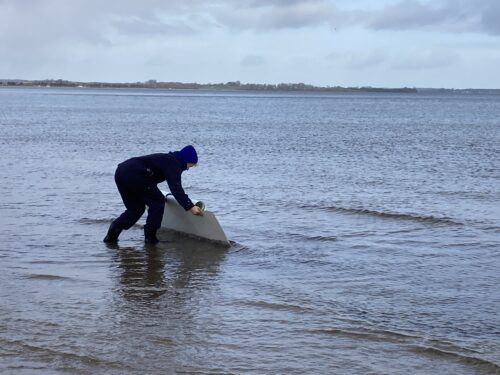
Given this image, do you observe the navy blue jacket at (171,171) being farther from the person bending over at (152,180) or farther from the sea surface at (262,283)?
the sea surface at (262,283)

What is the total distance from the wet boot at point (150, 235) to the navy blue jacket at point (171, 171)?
0.78m

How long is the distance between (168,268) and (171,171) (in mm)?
1239

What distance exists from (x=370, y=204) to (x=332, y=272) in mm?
6257

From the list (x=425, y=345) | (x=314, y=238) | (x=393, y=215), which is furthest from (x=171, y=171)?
(x=393, y=215)

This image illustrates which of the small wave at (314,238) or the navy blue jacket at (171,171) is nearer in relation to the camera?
the navy blue jacket at (171,171)

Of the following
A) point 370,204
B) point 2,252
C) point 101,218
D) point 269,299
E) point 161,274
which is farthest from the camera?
point 370,204

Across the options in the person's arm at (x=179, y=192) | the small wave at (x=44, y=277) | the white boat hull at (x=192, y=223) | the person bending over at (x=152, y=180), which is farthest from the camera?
the white boat hull at (x=192, y=223)

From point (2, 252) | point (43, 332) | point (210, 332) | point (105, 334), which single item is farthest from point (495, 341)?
point (2, 252)

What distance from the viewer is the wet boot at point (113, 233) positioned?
11.0 metres

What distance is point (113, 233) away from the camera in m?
11.0

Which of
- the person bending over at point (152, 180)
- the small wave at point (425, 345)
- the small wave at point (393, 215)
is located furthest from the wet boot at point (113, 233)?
the small wave at point (393, 215)

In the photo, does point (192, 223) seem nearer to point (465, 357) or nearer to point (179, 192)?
point (179, 192)

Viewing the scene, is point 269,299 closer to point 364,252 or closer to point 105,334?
point 105,334

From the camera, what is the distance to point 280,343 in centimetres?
685
